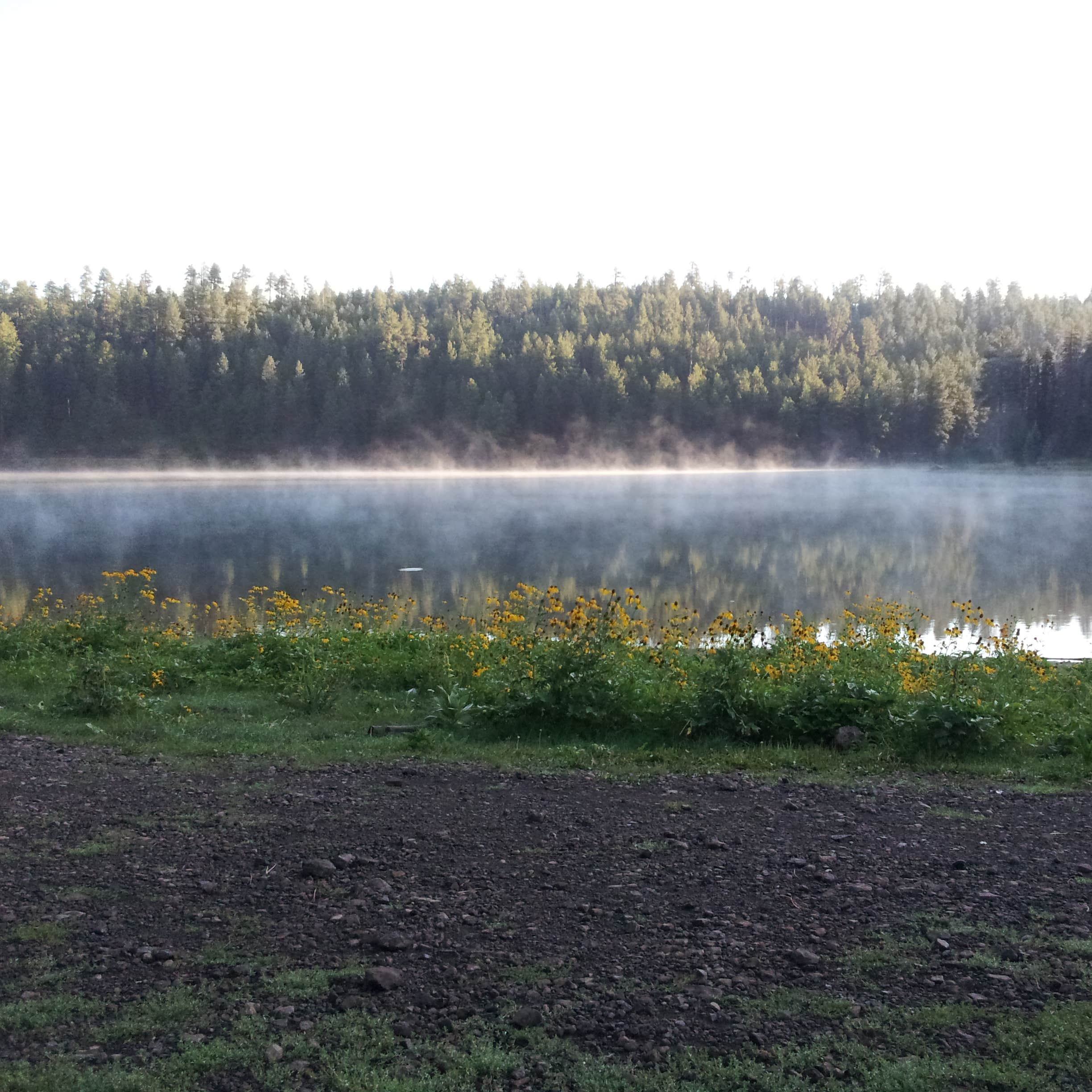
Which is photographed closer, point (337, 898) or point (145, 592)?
point (337, 898)

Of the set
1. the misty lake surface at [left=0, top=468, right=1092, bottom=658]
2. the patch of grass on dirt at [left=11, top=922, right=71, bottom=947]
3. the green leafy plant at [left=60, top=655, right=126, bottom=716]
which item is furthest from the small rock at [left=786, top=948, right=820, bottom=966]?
the misty lake surface at [left=0, top=468, right=1092, bottom=658]

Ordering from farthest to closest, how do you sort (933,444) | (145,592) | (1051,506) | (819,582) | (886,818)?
(933,444) → (1051,506) → (819,582) → (145,592) → (886,818)

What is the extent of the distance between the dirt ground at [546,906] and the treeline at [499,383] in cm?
9625

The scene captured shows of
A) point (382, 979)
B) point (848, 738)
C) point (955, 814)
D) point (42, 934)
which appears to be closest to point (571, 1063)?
point (382, 979)

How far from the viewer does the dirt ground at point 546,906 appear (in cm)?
364

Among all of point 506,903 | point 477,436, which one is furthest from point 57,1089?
point 477,436

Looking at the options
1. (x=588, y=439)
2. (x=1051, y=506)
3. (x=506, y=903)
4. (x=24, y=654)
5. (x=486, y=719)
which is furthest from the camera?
(x=588, y=439)

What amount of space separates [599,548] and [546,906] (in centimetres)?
2179

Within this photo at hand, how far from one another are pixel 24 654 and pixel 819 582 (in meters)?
13.5

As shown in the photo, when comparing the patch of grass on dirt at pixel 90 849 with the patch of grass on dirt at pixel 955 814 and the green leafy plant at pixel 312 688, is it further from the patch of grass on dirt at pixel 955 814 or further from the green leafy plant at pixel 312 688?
the patch of grass on dirt at pixel 955 814

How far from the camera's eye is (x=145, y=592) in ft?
41.6

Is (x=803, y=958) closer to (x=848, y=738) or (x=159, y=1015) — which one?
(x=159, y=1015)

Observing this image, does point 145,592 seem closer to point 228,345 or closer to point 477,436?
point 477,436

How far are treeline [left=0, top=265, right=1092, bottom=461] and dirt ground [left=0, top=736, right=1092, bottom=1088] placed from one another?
96247 millimetres
